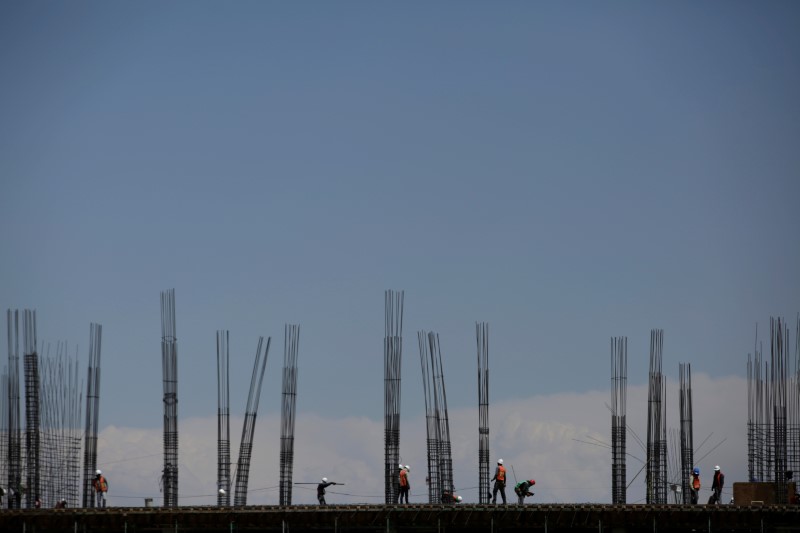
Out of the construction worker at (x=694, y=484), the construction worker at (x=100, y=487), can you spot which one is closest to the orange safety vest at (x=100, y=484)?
the construction worker at (x=100, y=487)

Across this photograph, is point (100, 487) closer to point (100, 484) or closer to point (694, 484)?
point (100, 484)

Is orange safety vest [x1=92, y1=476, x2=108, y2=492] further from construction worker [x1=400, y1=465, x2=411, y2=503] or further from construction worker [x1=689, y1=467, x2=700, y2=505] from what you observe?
construction worker [x1=689, y1=467, x2=700, y2=505]

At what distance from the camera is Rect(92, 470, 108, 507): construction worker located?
50.8 m

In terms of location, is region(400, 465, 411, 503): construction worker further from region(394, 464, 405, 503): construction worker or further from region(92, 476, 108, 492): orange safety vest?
region(92, 476, 108, 492): orange safety vest

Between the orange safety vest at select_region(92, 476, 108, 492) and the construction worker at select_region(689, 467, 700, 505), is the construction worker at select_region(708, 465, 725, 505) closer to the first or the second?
the construction worker at select_region(689, 467, 700, 505)

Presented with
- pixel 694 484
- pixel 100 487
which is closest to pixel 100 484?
pixel 100 487

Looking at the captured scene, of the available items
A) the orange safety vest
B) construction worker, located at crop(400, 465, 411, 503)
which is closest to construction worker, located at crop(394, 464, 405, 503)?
construction worker, located at crop(400, 465, 411, 503)

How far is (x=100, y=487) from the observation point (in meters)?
50.8

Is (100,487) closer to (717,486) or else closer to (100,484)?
(100,484)

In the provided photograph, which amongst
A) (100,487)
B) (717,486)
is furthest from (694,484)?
(100,487)

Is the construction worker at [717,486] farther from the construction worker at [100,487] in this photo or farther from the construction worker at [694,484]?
the construction worker at [100,487]

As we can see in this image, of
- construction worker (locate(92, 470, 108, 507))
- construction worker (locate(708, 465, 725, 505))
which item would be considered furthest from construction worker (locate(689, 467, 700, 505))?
construction worker (locate(92, 470, 108, 507))

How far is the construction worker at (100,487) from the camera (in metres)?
50.8

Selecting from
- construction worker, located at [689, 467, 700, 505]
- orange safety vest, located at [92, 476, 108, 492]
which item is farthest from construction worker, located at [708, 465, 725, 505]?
orange safety vest, located at [92, 476, 108, 492]
